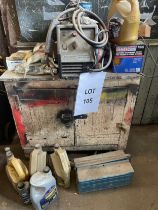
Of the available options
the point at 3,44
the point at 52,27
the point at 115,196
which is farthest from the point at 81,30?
the point at 115,196

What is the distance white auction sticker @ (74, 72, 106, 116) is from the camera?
1223 millimetres

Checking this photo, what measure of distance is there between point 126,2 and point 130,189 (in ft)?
4.33

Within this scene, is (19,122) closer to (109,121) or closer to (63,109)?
(63,109)

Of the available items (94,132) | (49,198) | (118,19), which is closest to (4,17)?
(118,19)

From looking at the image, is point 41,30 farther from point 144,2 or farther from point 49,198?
point 49,198

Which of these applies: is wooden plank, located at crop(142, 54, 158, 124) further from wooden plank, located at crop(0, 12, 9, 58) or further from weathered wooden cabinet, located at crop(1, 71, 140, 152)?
wooden plank, located at crop(0, 12, 9, 58)

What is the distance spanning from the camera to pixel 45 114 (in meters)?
1.41

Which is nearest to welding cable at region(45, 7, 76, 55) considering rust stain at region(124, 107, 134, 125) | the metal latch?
the metal latch

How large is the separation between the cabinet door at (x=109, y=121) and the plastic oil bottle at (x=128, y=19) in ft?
1.04

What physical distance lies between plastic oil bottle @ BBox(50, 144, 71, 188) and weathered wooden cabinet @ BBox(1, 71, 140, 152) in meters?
0.17

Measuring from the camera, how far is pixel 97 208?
1374mm

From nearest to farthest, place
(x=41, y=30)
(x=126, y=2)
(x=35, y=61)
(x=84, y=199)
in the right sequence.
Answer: (x=126, y=2), (x=35, y=61), (x=84, y=199), (x=41, y=30)

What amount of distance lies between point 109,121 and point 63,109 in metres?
0.37

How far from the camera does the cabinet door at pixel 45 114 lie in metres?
1.31
